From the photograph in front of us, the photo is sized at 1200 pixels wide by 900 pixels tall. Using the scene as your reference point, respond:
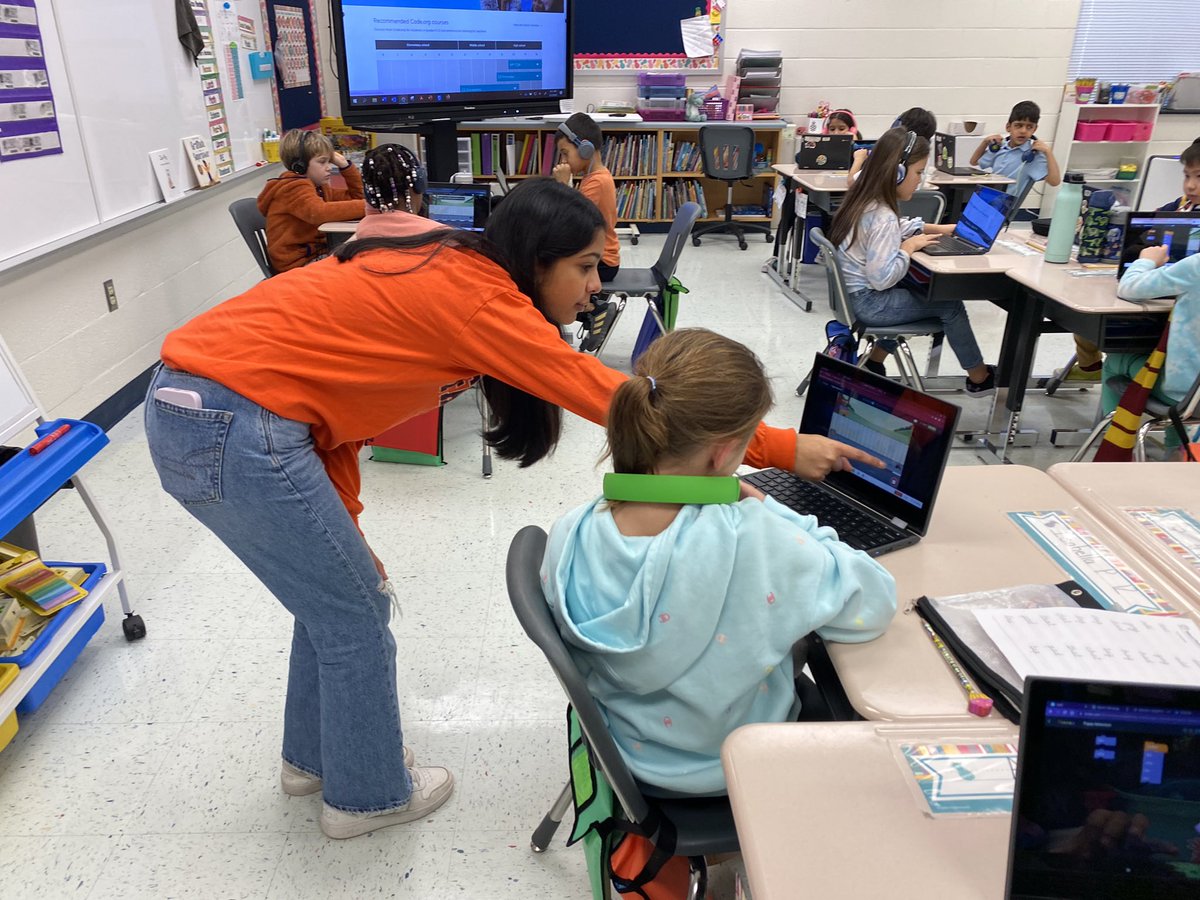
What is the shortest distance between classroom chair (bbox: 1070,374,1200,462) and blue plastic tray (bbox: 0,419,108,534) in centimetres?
292

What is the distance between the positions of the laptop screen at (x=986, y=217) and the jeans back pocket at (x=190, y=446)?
10.3ft

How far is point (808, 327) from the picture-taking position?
16.0ft

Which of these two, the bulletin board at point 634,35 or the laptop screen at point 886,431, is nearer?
the laptop screen at point 886,431

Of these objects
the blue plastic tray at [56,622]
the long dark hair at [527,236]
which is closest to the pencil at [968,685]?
the long dark hair at [527,236]

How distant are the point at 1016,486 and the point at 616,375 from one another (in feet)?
2.60

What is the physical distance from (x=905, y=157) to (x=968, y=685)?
113 inches

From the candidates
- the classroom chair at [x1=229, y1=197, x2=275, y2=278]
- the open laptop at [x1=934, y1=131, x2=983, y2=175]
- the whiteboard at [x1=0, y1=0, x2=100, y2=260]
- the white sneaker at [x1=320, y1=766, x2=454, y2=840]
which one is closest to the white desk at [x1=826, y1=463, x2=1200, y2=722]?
the white sneaker at [x1=320, y1=766, x2=454, y2=840]

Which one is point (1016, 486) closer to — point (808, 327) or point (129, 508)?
point (129, 508)

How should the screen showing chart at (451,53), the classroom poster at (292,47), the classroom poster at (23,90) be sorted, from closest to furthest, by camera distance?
the classroom poster at (23,90), the screen showing chart at (451,53), the classroom poster at (292,47)

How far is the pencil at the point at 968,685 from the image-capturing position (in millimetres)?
1010

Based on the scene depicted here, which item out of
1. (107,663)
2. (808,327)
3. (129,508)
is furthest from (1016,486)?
(808,327)

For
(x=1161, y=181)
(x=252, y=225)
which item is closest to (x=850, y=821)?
(x=252, y=225)

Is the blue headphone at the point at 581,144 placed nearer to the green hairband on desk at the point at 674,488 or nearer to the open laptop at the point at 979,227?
the open laptop at the point at 979,227

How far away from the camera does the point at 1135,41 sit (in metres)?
7.23
